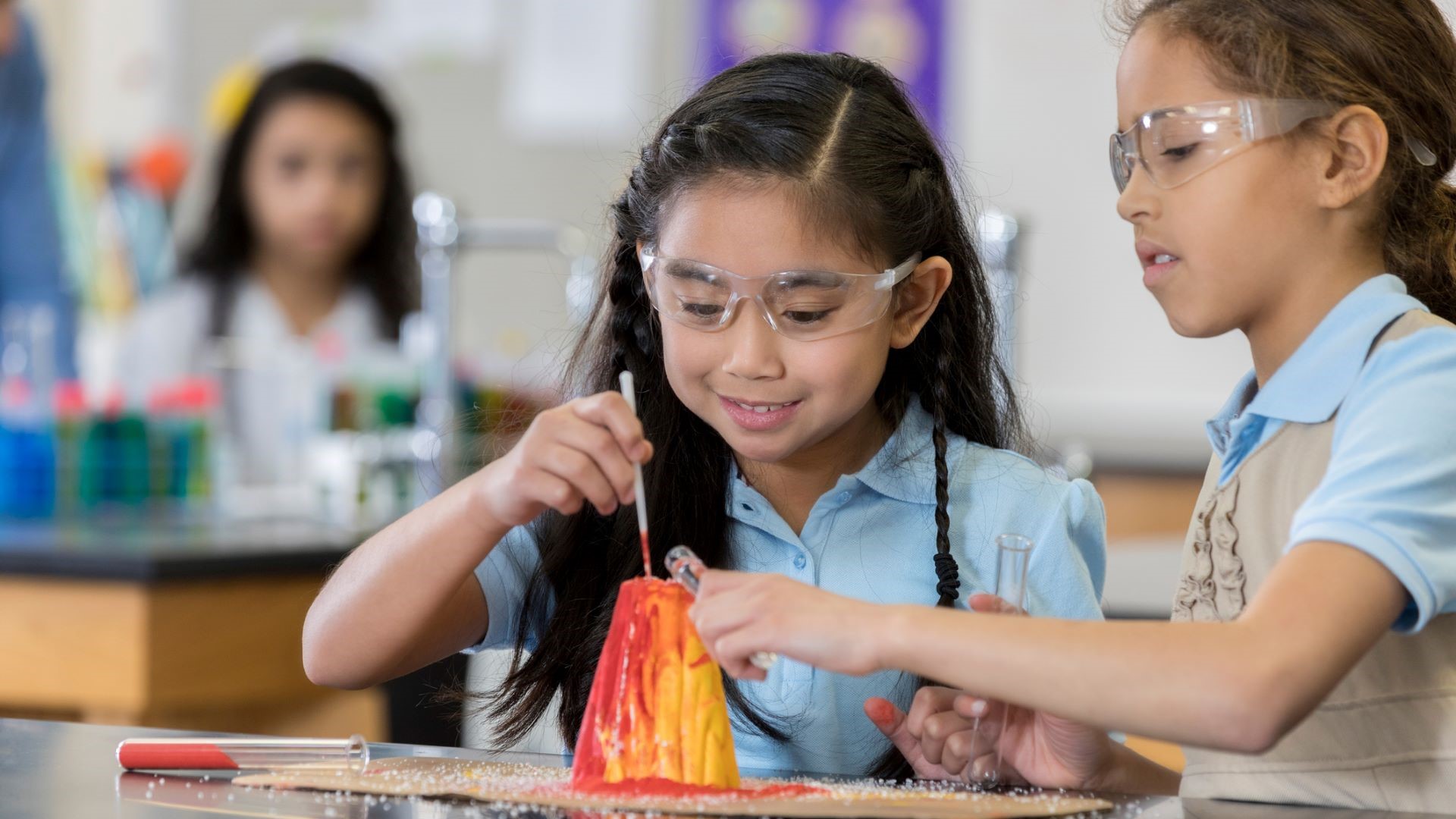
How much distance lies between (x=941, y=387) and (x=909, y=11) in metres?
3.38

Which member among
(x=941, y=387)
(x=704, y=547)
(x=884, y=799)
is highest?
(x=941, y=387)

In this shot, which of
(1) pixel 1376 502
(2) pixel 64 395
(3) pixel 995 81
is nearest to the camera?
(1) pixel 1376 502

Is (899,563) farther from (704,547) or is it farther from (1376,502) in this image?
(1376,502)

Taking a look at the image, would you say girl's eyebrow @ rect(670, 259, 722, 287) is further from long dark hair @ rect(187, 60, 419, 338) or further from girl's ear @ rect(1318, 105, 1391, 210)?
long dark hair @ rect(187, 60, 419, 338)

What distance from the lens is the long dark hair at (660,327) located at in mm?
1339

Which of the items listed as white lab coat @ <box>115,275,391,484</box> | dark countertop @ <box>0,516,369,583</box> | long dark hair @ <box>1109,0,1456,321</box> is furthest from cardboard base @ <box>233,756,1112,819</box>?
white lab coat @ <box>115,275,391,484</box>

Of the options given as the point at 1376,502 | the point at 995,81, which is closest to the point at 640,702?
the point at 1376,502

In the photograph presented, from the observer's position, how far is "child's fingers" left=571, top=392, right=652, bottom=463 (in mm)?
1113

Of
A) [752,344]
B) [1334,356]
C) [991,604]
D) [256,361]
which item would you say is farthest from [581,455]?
[256,361]

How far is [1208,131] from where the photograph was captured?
1.12 meters

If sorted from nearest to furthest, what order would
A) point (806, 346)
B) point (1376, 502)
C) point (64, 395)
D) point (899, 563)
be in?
1. point (1376, 502)
2. point (806, 346)
3. point (899, 563)
4. point (64, 395)

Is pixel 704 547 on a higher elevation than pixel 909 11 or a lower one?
lower

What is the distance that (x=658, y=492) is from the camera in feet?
4.71

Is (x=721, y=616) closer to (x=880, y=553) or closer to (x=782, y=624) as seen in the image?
(x=782, y=624)
